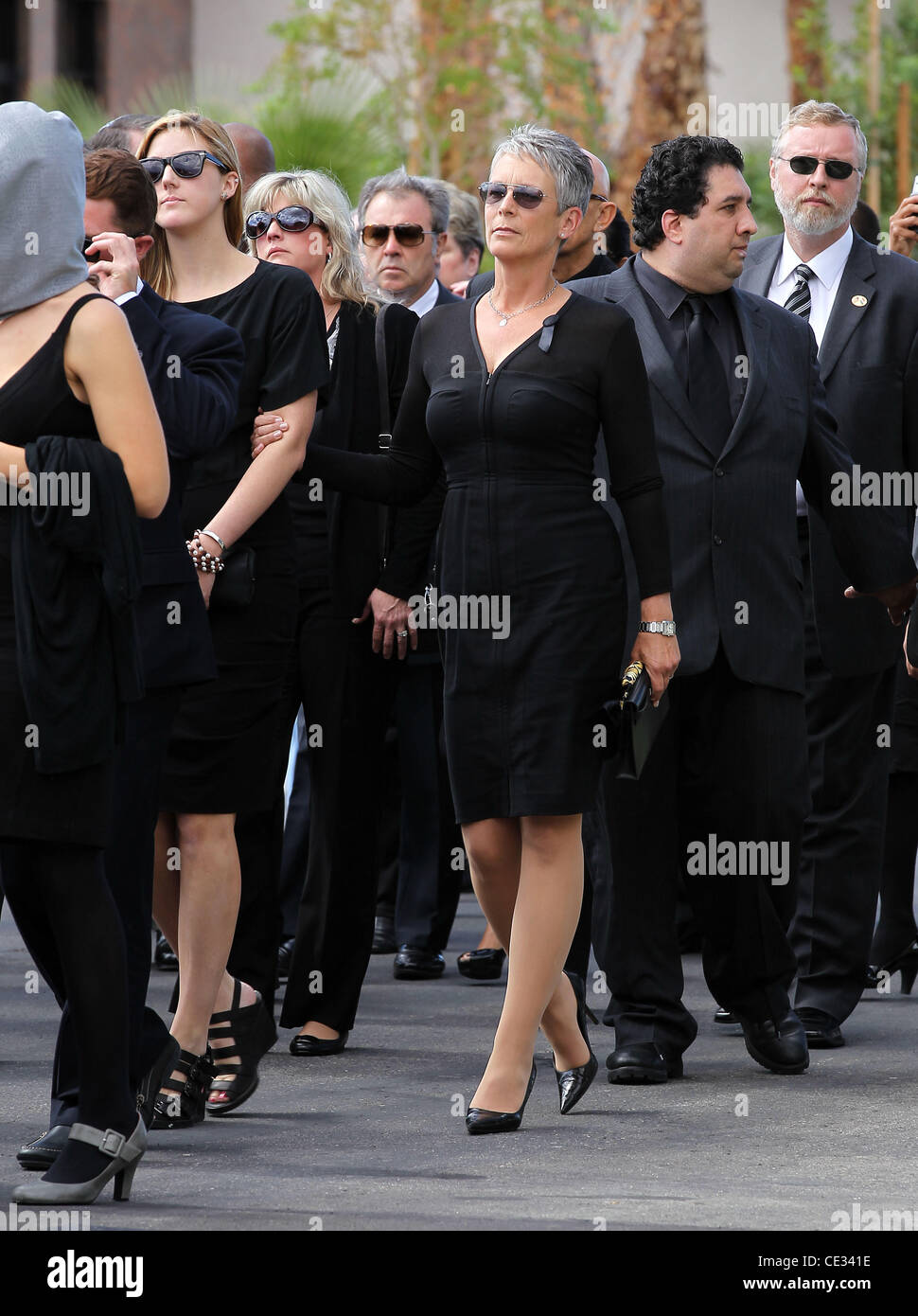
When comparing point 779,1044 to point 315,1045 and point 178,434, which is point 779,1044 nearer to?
point 315,1045

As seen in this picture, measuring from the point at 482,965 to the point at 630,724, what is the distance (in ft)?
8.68

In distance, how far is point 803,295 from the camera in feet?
21.7

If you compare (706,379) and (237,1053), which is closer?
(237,1053)

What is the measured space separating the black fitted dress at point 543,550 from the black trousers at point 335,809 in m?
0.89

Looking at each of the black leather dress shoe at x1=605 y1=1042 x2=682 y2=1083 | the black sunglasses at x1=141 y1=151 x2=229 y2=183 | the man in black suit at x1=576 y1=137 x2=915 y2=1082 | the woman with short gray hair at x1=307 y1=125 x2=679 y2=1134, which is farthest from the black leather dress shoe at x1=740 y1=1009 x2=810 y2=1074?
the black sunglasses at x1=141 y1=151 x2=229 y2=183

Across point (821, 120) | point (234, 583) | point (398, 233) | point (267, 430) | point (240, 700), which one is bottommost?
point (240, 700)

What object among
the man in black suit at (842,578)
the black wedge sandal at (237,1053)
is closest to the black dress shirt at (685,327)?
A: the man in black suit at (842,578)

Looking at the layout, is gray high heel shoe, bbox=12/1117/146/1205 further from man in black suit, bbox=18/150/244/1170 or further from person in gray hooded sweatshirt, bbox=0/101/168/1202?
man in black suit, bbox=18/150/244/1170

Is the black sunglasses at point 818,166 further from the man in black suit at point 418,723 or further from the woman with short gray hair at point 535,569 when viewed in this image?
the woman with short gray hair at point 535,569

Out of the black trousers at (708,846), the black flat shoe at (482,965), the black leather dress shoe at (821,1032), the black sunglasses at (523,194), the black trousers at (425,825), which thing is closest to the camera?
the black sunglasses at (523,194)

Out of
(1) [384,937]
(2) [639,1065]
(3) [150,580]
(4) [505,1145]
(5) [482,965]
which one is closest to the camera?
(3) [150,580]

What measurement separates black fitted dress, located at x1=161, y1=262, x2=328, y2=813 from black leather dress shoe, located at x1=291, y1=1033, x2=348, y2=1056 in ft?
3.06

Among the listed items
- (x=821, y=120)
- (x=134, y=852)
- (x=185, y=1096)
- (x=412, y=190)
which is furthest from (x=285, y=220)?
(x=185, y=1096)

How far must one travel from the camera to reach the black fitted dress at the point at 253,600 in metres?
5.37
